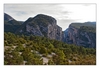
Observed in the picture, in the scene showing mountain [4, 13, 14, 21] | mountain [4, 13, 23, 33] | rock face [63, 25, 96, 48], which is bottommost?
rock face [63, 25, 96, 48]

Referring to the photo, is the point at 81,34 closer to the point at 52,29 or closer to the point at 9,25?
the point at 52,29

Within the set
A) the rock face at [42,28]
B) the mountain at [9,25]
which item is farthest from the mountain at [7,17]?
the rock face at [42,28]

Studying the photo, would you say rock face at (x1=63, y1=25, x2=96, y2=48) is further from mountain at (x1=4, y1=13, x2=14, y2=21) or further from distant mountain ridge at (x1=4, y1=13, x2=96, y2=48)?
mountain at (x1=4, y1=13, x2=14, y2=21)

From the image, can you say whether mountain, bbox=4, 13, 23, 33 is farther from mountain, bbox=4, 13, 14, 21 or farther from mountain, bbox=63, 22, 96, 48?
mountain, bbox=63, 22, 96, 48

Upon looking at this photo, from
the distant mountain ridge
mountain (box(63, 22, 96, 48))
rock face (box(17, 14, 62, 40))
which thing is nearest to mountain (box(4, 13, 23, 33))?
the distant mountain ridge

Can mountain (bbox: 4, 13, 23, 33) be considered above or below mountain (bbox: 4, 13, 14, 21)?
below

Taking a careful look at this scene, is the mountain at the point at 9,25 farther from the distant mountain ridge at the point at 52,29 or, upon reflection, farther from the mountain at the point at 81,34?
the mountain at the point at 81,34
